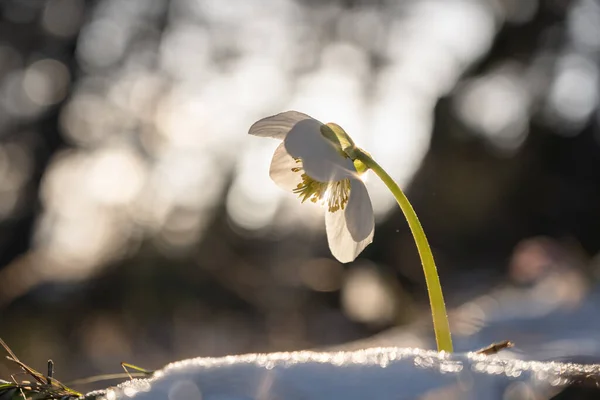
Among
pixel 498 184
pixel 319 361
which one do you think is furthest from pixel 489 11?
pixel 319 361

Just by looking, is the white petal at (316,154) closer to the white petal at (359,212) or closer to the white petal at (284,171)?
the white petal at (359,212)

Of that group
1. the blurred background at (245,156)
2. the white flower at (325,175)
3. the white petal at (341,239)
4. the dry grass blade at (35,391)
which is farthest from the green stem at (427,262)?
the blurred background at (245,156)

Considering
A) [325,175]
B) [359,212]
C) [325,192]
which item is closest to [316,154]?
[325,175]

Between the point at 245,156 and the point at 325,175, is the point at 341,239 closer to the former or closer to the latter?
the point at 325,175

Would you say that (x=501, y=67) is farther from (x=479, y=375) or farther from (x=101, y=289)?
(x=479, y=375)

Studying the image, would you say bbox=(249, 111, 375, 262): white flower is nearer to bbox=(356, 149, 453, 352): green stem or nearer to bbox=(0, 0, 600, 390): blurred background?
bbox=(356, 149, 453, 352): green stem
